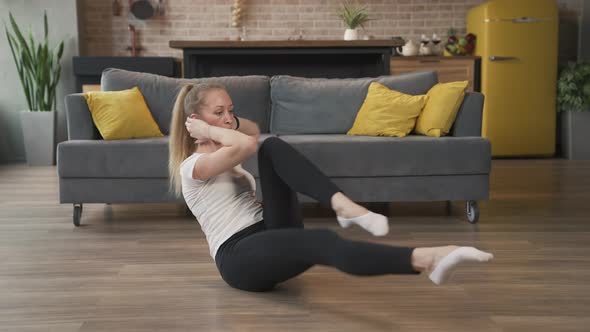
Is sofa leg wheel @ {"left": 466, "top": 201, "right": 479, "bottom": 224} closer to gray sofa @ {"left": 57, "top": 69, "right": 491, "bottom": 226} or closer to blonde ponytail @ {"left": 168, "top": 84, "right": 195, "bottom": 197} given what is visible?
gray sofa @ {"left": 57, "top": 69, "right": 491, "bottom": 226}

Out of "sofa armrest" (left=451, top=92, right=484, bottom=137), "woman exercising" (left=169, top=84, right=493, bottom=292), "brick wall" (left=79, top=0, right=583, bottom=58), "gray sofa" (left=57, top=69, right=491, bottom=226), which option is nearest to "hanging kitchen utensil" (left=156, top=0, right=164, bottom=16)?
"brick wall" (left=79, top=0, right=583, bottom=58)

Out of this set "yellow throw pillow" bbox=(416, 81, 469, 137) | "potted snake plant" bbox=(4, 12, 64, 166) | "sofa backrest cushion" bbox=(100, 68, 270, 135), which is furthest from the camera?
"potted snake plant" bbox=(4, 12, 64, 166)

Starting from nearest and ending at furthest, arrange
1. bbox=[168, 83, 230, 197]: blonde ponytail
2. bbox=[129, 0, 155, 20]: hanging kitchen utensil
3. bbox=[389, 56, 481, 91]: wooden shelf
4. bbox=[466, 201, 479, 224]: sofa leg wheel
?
bbox=[168, 83, 230, 197]: blonde ponytail < bbox=[466, 201, 479, 224]: sofa leg wheel < bbox=[389, 56, 481, 91]: wooden shelf < bbox=[129, 0, 155, 20]: hanging kitchen utensil

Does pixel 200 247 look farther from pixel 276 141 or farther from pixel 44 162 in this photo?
pixel 44 162

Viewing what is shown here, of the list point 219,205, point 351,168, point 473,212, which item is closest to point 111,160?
point 351,168

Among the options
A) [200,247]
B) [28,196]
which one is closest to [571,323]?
[200,247]

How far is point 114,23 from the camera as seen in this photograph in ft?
24.6

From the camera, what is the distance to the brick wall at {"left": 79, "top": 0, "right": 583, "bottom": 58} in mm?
7516

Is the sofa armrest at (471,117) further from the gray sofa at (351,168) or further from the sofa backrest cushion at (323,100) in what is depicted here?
the sofa backrest cushion at (323,100)

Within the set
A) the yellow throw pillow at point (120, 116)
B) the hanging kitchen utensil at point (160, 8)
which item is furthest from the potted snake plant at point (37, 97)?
the yellow throw pillow at point (120, 116)

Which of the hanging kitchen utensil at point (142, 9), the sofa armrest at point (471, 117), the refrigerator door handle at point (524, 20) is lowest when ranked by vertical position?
the sofa armrest at point (471, 117)

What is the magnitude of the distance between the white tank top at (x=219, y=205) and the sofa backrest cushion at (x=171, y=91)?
1.99m

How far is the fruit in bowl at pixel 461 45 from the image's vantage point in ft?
23.3

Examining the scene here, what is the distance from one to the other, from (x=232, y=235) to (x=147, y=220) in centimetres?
174
